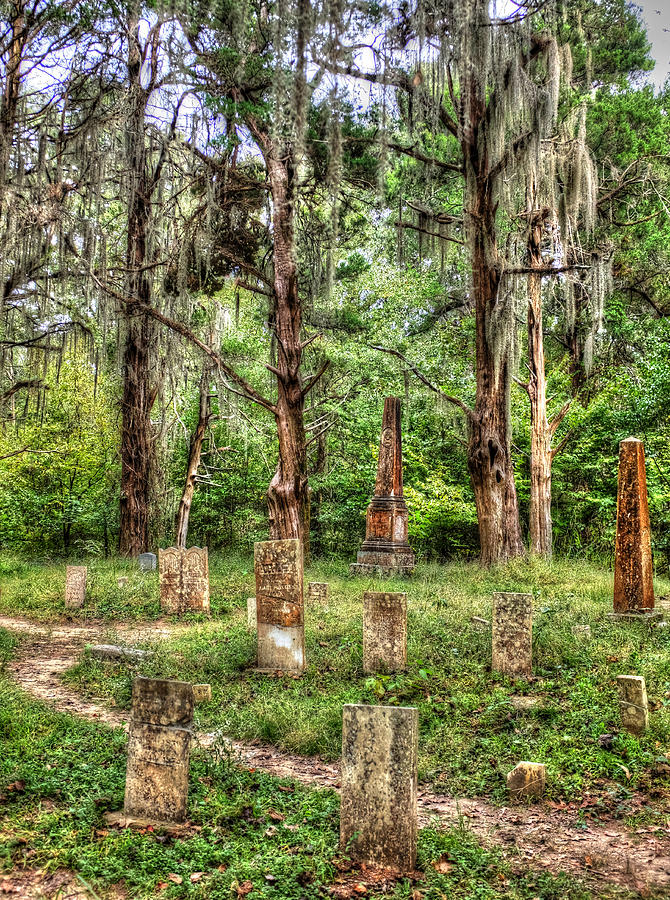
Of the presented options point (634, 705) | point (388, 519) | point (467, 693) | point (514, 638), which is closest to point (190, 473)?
point (388, 519)

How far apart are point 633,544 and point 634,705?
137 inches

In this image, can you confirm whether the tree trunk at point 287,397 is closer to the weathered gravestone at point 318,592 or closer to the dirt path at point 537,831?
the weathered gravestone at point 318,592

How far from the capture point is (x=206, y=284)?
12742 mm

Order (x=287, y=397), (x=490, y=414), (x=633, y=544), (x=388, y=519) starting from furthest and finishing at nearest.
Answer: (x=388, y=519), (x=490, y=414), (x=287, y=397), (x=633, y=544)

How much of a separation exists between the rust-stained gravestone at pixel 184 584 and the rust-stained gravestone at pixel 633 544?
19.5 feet

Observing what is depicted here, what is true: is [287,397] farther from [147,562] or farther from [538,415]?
[538,415]

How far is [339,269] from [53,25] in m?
9.75

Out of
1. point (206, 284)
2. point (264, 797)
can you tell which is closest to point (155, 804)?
point (264, 797)

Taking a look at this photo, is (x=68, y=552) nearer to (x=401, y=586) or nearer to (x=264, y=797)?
(x=401, y=586)

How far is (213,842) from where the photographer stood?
11.6 feet

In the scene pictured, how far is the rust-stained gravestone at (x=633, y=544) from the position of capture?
8.06 metres

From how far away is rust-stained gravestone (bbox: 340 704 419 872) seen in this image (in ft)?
11.3

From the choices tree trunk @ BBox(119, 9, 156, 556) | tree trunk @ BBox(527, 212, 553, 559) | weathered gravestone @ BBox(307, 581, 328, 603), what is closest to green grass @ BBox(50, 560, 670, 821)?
weathered gravestone @ BBox(307, 581, 328, 603)

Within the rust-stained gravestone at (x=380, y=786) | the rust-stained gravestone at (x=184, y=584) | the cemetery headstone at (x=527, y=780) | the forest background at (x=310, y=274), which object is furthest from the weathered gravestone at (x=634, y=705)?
the rust-stained gravestone at (x=184, y=584)
